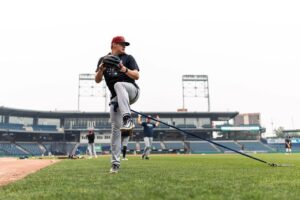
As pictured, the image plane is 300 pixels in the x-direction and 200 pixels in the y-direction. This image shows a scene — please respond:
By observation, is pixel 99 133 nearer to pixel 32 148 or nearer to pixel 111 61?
A: pixel 32 148

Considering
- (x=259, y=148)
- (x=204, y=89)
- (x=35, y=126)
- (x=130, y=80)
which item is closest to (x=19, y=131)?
(x=35, y=126)

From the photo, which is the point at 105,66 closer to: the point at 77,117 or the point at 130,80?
the point at 130,80

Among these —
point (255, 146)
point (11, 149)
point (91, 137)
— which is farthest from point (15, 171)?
point (255, 146)

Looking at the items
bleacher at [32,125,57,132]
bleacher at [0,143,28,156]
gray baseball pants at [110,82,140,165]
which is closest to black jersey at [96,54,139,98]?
gray baseball pants at [110,82,140,165]

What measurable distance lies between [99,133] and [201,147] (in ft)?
65.0

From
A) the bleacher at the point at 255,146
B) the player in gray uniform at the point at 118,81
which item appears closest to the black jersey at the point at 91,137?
the player in gray uniform at the point at 118,81

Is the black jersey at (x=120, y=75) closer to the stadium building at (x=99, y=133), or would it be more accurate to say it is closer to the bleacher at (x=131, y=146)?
the stadium building at (x=99, y=133)

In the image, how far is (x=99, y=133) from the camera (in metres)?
57.5

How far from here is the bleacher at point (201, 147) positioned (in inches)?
2030

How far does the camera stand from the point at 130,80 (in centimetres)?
468

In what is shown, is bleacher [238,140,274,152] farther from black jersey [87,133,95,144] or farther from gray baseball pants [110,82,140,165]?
gray baseball pants [110,82,140,165]

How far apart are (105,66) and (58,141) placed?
2157 inches

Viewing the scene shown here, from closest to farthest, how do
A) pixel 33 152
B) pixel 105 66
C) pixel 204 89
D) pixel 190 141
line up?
pixel 105 66
pixel 33 152
pixel 190 141
pixel 204 89

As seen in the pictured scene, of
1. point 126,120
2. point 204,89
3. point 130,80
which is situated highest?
point 204,89
